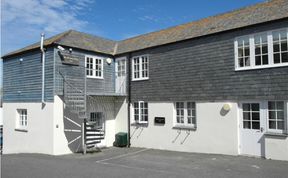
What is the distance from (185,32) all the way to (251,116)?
5427 millimetres

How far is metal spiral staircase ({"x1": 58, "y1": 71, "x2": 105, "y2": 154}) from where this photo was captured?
12.9 metres

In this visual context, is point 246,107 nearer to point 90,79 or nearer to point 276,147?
point 276,147

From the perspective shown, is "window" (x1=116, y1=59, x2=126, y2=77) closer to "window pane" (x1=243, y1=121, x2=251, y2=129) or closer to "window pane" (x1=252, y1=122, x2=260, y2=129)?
"window pane" (x1=243, y1=121, x2=251, y2=129)

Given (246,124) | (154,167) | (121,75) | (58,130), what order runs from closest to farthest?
Answer: (154,167)
(246,124)
(58,130)
(121,75)

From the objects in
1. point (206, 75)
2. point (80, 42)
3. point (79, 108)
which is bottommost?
point (79, 108)

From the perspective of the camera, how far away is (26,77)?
14.9 meters

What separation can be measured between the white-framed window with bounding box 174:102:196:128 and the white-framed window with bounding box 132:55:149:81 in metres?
2.69

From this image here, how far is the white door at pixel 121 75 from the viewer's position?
52.5 feet

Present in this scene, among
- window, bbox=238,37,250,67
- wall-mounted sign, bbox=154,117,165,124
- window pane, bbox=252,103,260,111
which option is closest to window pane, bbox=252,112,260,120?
window pane, bbox=252,103,260,111

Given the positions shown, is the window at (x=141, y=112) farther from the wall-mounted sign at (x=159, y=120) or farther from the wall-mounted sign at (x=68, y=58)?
the wall-mounted sign at (x=68, y=58)

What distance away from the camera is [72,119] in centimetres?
1412

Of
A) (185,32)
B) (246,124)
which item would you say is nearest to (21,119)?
(185,32)

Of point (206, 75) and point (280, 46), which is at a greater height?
point (280, 46)

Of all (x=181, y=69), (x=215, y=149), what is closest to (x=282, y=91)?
(x=215, y=149)
